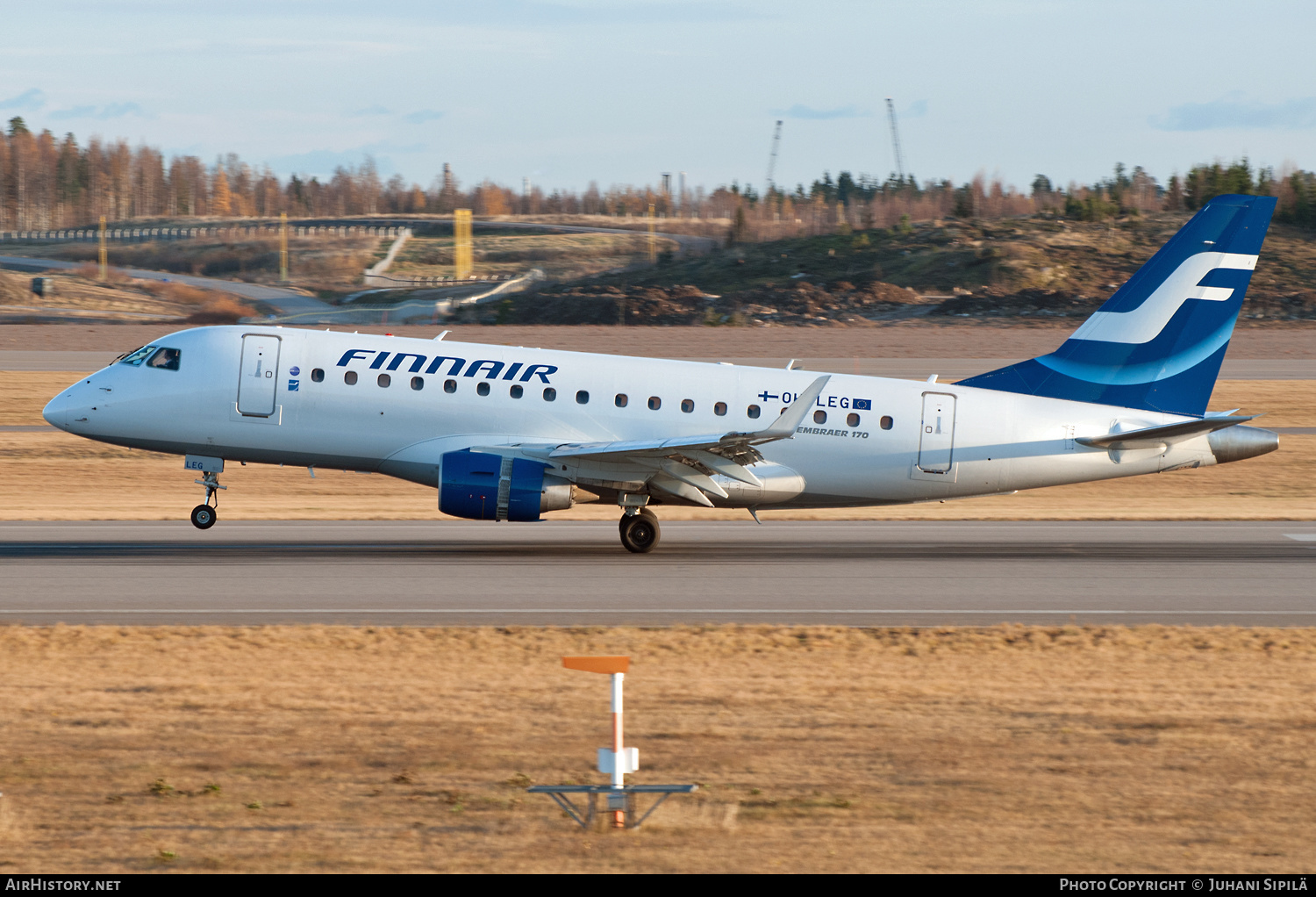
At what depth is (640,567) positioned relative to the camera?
934 inches

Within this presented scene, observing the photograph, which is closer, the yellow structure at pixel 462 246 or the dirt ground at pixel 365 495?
the dirt ground at pixel 365 495

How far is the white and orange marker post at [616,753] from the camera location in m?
9.77

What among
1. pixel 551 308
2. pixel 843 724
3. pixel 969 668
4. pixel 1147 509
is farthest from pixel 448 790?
pixel 551 308

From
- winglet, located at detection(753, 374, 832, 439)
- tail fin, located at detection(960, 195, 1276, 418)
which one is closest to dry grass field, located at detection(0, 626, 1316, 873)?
winglet, located at detection(753, 374, 832, 439)

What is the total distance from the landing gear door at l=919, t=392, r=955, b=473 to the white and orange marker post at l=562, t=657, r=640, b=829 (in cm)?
1637

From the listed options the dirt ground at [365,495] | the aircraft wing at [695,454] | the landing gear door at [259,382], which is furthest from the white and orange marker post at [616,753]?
the dirt ground at [365,495]

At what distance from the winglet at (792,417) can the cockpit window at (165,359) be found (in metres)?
11.2

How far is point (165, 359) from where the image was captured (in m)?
25.2

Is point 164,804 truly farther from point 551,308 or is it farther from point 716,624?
point 551,308

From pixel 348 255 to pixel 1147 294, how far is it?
351 feet

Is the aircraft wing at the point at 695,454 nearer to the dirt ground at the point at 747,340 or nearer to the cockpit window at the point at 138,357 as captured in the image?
the cockpit window at the point at 138,357

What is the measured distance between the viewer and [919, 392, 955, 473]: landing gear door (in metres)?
25.6

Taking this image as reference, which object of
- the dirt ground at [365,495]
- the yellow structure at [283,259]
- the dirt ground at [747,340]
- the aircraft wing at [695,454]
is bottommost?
the dirt ground at [365,495]

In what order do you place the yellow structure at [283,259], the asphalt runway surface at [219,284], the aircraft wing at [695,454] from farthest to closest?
the yellow structure at [283,259] < the asphalt runway surface at [219,284] < the aircraft wing at [695,454]
